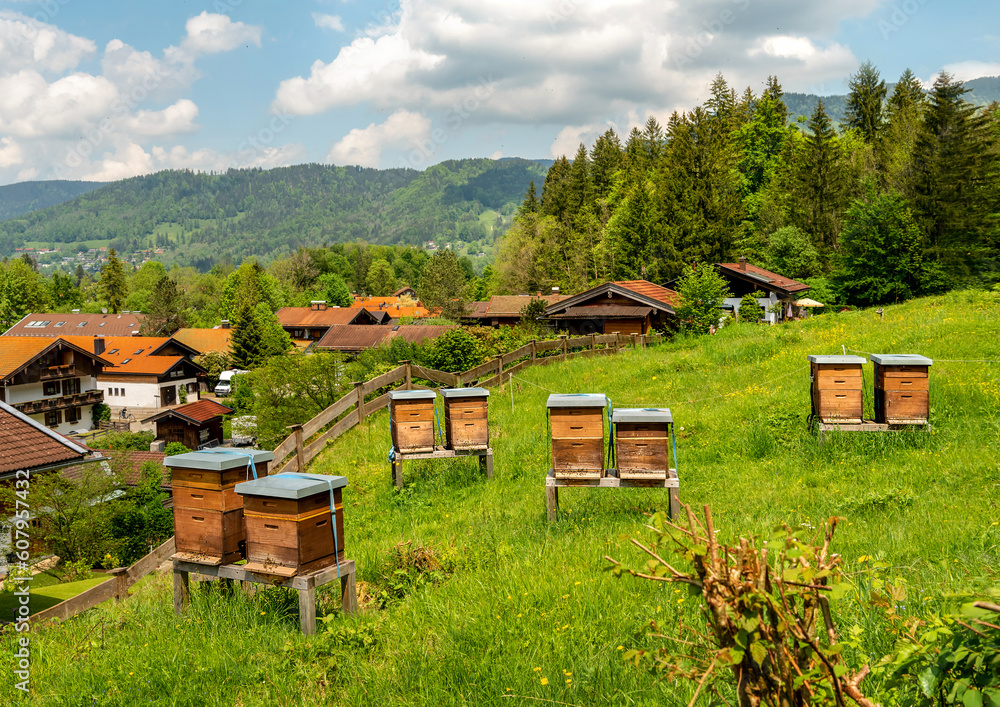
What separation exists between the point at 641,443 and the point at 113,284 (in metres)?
134

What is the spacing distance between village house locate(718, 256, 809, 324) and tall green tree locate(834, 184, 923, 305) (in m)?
2.99

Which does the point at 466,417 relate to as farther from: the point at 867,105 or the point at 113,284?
the point at 113,284

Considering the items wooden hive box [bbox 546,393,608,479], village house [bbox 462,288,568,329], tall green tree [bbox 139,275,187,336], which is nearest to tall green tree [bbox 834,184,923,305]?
village house [bbox 462,288,568,329]

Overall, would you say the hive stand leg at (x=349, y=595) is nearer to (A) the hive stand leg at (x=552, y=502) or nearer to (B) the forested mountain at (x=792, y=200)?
(A) the hive stand leg at (x=552, y=502)

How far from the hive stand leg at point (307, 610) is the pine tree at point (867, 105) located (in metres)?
76.5

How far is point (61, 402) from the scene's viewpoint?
52.9 m

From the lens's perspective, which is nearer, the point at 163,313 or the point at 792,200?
the point at 792,200

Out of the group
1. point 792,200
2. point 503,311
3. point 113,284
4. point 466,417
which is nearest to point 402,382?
point 466,417

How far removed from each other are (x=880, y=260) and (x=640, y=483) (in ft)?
124

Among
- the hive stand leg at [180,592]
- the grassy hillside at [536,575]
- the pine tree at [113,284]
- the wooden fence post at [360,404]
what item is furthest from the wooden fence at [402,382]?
the pine tree at [113,284]

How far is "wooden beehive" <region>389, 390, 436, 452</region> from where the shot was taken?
11312 mm

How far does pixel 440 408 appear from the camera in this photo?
18.0 m

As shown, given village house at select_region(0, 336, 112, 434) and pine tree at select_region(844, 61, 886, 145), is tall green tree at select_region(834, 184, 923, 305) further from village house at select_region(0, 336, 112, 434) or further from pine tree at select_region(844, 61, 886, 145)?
village house at select_region(0, 336, 112, 434)

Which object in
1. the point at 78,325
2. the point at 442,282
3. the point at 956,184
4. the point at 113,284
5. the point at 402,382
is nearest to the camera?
the point at 402,382
